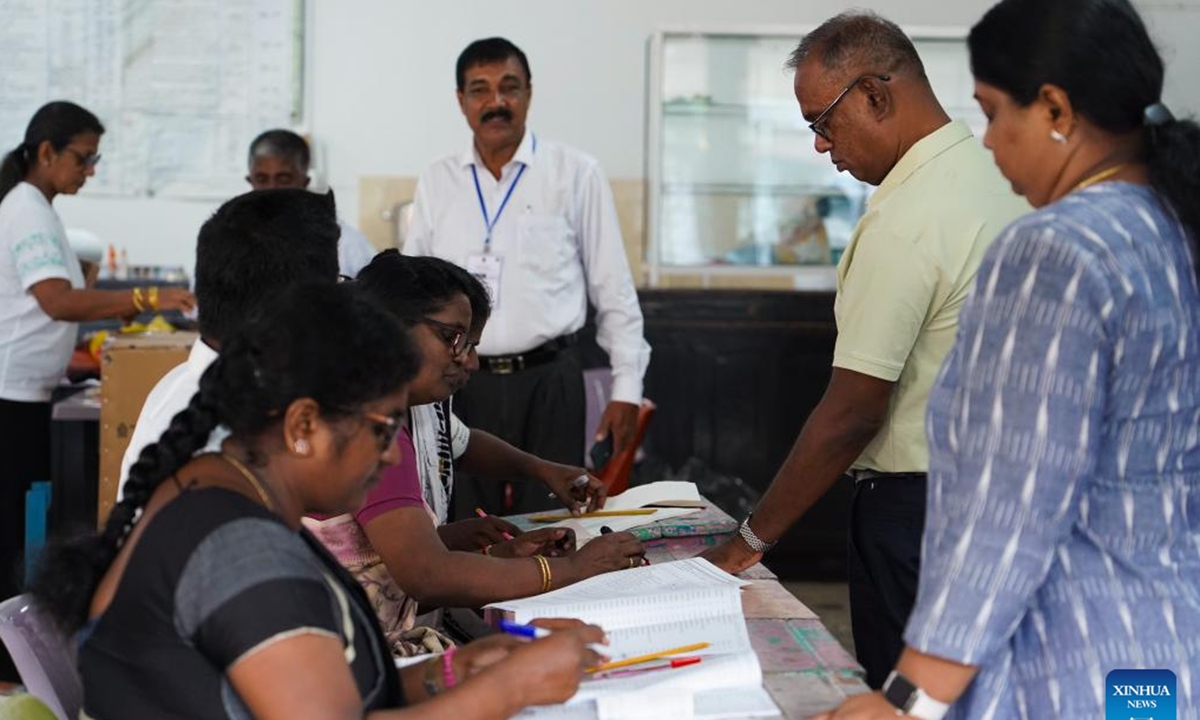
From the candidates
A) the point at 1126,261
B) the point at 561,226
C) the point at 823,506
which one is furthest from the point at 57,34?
the point at 1126,261

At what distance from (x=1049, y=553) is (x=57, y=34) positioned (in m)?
5.74

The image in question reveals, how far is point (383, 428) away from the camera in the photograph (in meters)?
1.34

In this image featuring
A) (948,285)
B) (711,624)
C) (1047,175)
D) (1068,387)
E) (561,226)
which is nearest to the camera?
(1068,387)

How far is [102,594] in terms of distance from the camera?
1.26m

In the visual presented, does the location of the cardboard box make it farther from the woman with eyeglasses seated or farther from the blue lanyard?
the woman with eyeglasses seated

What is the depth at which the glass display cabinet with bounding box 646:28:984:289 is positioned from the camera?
5.88m

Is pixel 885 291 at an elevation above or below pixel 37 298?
above

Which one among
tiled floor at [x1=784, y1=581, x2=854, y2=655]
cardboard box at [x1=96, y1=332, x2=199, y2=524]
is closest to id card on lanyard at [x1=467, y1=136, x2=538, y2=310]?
cardboard box at [x1=96, y1=332, x2=199, y2=524]

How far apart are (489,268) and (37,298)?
1275 mm

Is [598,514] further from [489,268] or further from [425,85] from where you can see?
[425,85]

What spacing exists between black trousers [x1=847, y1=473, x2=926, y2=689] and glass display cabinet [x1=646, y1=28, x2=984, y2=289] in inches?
147

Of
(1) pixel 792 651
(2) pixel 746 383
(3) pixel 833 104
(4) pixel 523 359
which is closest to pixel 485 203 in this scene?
(4) pixel 523 359

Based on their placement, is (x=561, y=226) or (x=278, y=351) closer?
(x=278, y=351)

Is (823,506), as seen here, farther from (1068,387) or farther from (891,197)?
(1068,387)
